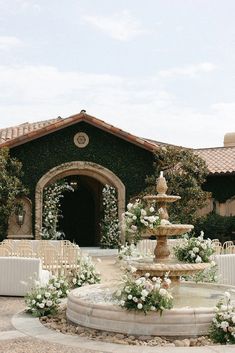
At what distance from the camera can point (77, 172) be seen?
67.6 ft

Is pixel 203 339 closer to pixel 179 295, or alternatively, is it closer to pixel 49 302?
pixel 179 295

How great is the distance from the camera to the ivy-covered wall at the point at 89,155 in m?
19.9

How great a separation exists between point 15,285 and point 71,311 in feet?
9.66

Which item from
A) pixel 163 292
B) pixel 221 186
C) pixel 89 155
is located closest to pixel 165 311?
pixel 163 292

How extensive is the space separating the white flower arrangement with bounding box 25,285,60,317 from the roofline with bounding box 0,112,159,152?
37.2ft

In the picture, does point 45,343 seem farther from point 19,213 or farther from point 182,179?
point 182,179

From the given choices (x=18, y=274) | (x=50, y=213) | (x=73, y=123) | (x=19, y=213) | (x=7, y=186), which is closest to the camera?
(x=18, y=274)

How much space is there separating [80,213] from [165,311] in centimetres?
1752

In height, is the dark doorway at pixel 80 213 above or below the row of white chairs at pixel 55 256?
above

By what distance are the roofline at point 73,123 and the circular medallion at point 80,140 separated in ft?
1.88

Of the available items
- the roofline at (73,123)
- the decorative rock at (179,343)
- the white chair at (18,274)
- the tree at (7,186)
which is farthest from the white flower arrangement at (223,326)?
the roofline at (73,123)

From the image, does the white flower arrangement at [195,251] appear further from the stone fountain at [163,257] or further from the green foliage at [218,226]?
the green foliage at [218,226]

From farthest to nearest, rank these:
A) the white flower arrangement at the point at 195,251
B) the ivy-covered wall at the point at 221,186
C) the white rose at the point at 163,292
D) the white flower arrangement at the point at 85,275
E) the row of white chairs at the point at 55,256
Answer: the ivy-covered wall at the point at 221,186 < the row of white chairs at the point at 55,256 < the white flower arrangement at the point at 85,275 < the white flower arrangement at the point at 195,251 < the white rose at the point at 163,292

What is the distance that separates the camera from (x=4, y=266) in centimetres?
1056
